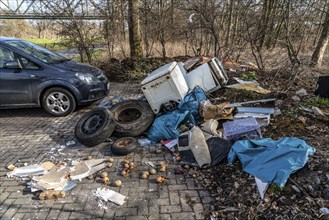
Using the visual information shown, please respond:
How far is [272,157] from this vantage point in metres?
3.59

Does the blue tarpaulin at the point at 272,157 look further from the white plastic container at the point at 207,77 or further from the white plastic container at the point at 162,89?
the white plastic container at the point at 207,77

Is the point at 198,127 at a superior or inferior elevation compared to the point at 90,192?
superior

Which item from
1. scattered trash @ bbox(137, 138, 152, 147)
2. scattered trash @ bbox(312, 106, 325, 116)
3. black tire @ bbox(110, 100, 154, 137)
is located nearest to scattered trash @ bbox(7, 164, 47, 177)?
black tire @ bbox(110, 100, 154, 137)

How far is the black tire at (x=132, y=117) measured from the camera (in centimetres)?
527

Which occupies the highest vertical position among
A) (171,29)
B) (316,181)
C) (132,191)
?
(171,29)

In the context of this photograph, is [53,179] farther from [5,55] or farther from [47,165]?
[5,55]

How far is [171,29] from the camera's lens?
38.0 ft

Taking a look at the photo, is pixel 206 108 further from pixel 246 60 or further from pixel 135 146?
pixel 246 60

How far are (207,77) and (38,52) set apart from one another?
439 cm

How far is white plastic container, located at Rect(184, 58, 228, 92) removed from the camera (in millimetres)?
6518

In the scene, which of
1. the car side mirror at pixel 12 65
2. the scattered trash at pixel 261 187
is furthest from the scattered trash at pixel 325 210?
the car side mirror at pixel 12 65

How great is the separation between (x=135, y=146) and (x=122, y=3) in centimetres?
808

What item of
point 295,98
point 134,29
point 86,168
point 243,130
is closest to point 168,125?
point 243,130

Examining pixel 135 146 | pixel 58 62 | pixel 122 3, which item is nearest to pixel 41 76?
pixel 58 62
